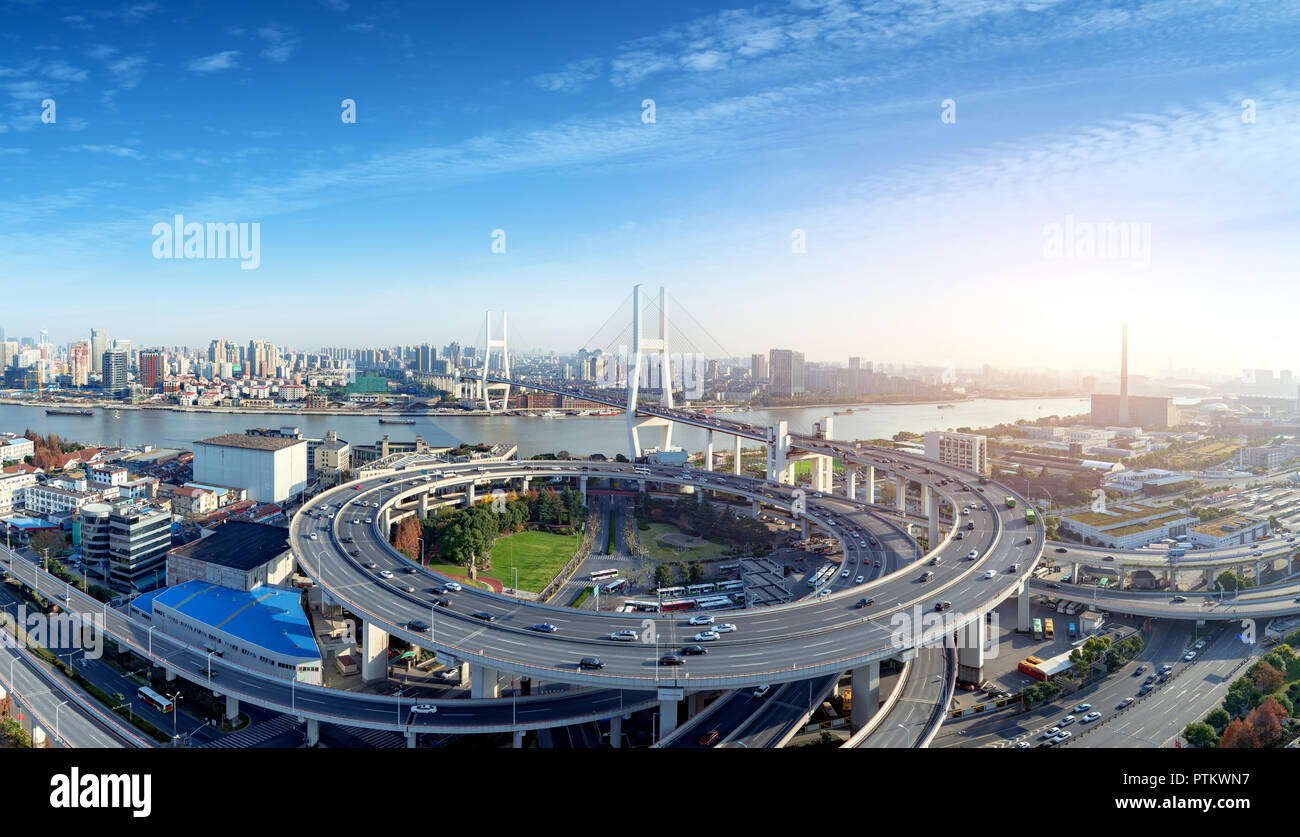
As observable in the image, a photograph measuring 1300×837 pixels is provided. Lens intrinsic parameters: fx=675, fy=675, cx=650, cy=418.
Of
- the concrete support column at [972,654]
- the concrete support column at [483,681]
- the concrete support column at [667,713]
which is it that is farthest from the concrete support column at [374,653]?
the concrete support column at [972,654]

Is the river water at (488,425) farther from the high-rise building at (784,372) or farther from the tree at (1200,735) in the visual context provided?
the tree at (1200,735)

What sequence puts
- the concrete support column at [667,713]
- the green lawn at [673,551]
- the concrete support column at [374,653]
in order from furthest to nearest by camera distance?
1. the green lawn at [673,551]
2. the concrete support column at [374,653]
3. the concrete support column at [667,713]

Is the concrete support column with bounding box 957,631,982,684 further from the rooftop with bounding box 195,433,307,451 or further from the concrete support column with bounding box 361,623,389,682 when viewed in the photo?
the rooftop with bounding box 195,433,307,451

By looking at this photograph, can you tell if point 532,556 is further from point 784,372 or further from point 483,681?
point 784,372

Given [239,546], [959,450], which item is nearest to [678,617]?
[239,546]

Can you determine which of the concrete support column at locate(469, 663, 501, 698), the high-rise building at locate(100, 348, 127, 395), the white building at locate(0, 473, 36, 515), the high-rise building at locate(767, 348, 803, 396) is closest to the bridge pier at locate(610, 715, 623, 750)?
the concrete support column at locate(469, 663, 501, 698)
